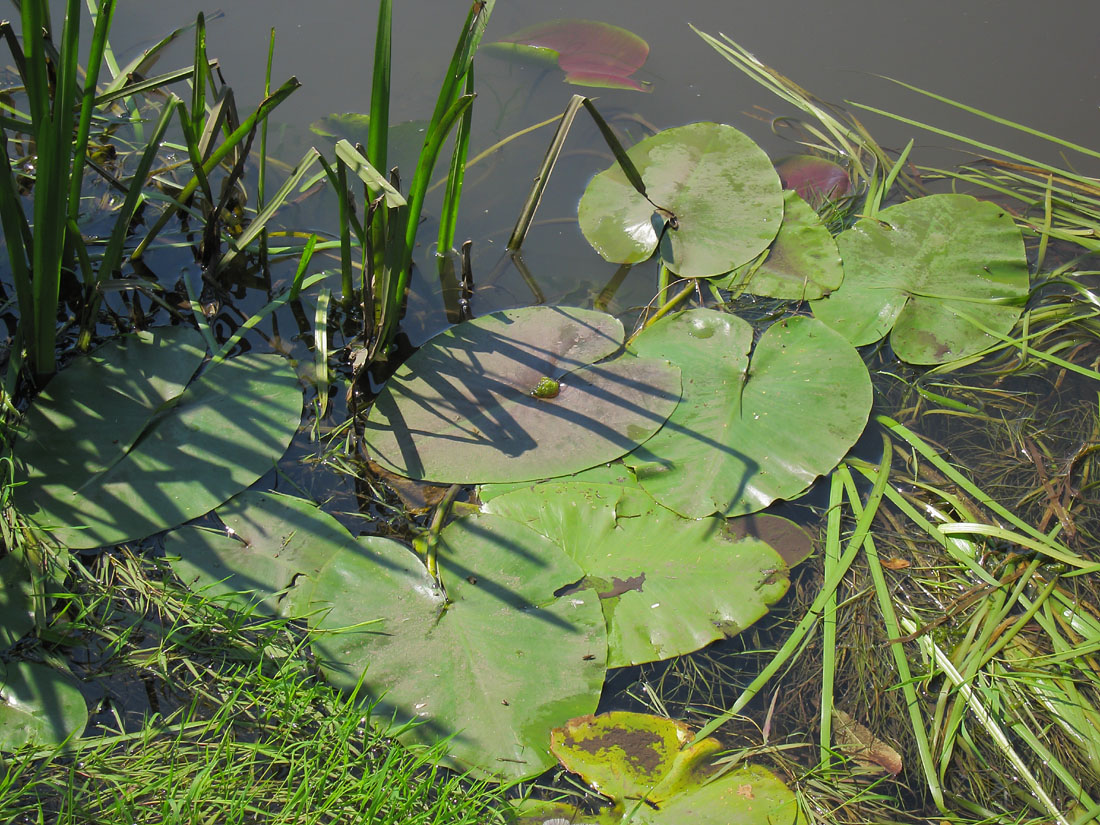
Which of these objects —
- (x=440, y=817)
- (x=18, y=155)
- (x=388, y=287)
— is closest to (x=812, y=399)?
(x=388, y=287)

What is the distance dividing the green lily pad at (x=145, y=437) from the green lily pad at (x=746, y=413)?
3.20ft

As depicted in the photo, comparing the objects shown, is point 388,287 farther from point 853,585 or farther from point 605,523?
point 853,585

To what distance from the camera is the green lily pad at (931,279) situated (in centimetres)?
218

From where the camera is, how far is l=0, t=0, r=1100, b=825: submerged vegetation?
4.91 ft

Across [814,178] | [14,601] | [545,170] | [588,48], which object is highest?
[588,48]

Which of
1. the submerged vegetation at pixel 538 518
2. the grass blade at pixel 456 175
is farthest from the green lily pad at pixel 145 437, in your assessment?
the grass blade at pixel 456 175

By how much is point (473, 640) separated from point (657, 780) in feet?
1.52

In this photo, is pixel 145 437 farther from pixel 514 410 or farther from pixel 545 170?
pixel 545 170

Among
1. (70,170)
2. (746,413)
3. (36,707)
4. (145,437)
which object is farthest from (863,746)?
(70,170)

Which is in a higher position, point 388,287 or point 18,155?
point 18,155

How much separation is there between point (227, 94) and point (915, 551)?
84.5 inches

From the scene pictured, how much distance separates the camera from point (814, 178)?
8.82 ft

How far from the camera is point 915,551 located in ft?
6.17

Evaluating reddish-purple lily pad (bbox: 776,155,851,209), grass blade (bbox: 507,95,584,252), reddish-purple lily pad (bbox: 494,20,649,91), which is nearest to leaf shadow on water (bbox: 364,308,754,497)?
grass blade (bbox: 507,95,584,252)
